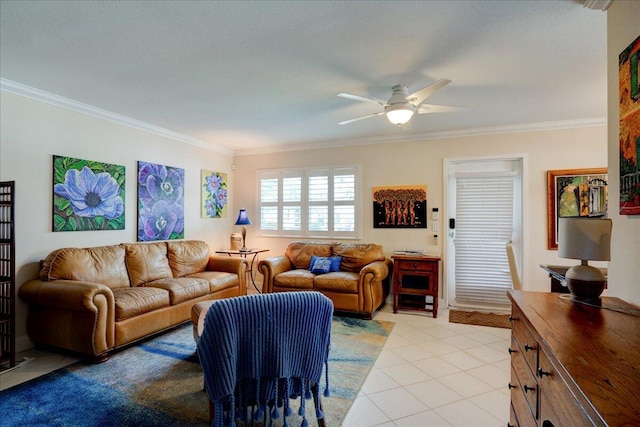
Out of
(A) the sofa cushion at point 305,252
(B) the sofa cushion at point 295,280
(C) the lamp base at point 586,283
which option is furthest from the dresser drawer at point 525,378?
(A) the sofa cushion at point 305,252

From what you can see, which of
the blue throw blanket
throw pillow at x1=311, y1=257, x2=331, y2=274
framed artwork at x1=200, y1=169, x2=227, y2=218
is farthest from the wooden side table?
the blue throw blanket

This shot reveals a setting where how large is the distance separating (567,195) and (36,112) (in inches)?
233

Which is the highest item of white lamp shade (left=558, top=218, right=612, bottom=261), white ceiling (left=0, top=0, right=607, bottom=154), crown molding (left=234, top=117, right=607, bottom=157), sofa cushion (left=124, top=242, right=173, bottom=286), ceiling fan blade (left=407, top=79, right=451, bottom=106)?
white ceiling (left=0, top=0, right=607, bottom=154)

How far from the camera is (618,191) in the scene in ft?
5.31

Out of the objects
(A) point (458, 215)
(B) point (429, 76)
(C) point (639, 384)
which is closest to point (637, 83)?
(C) point (639, 384)

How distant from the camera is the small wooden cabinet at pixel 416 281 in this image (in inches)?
168

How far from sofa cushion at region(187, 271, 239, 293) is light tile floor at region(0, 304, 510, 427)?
5.01 ft

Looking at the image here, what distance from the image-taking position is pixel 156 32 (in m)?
2.21

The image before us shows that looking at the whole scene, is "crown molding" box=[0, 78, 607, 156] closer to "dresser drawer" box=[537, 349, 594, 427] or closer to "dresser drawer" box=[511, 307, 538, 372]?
"dresser drawer" box=[511, 307, 538, 372]

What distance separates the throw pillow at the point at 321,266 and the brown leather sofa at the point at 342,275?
3.1 inches

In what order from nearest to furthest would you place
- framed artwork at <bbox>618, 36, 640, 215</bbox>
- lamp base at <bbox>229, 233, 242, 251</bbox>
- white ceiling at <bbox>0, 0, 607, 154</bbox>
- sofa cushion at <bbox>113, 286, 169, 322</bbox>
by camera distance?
framed artwork at <bbox>618, 36, 640, 215</bbox> → white ceiling at <bbox>0, 0, 607, 154</bbox> → sofa cushion at <bbox>113, 286, 169, 322</bbox> → lamp base at <bbox>229, 233, 242, 251</bbox>

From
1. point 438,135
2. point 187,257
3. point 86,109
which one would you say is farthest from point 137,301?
point 438,135

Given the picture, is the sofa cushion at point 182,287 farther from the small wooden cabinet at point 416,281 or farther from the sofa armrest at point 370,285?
the small wooden cabinet at point 416,281

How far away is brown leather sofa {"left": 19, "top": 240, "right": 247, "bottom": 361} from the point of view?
2.86 m
